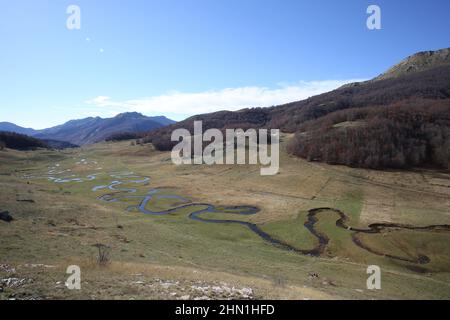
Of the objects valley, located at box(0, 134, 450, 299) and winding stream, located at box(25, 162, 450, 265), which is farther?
winding stream, located at box(25, 162, 450, 265)

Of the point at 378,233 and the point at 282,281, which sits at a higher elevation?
the point at 282,281

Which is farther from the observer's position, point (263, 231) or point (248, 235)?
point (263, 231)

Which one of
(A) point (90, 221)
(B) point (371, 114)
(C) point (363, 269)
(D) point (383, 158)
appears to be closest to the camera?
(C) point (363, 269)

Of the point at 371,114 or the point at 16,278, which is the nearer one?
the point at 16,278

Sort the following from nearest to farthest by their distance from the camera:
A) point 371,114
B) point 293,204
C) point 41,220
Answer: point 41,220
point 293,204
point 371,114

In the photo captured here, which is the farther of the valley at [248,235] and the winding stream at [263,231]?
the winding stream at [263,231]

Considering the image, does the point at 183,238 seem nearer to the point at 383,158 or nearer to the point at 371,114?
the point at 383,158
